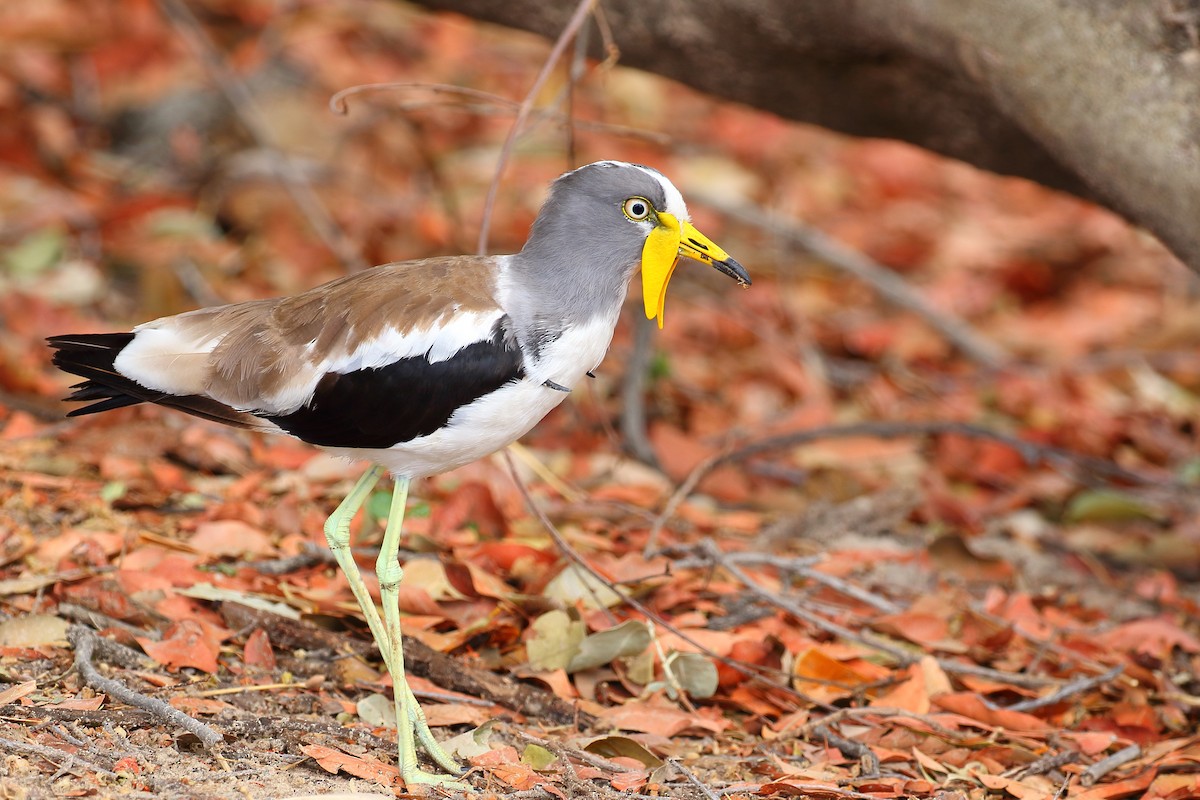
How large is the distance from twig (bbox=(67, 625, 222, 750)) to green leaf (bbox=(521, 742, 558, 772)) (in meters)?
0.76

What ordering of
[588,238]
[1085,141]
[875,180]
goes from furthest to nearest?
[875,180]
[1085,141]
[588,238]

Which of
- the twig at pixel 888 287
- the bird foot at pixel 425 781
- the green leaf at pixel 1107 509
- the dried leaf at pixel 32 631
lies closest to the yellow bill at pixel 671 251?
the bird foot at pixel 425 781

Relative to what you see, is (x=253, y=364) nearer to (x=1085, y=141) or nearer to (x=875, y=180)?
(x=1085, y=141)

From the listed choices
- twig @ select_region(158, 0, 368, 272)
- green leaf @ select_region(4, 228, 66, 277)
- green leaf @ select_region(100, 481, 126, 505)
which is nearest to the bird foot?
green leaf @ select_region(100, 481, 126, 505)

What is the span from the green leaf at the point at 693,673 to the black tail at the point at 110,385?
4.51 feet

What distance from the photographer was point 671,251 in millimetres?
3377

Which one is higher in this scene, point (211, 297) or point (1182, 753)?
point (211, 297)

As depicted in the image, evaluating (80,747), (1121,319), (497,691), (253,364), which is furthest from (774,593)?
(1121,319)

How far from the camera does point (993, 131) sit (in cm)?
502

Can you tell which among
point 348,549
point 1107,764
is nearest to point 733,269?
point 348,549

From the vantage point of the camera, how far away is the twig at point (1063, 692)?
3.96m

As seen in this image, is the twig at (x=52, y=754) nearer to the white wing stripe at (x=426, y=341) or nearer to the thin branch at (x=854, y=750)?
the white wing stripe at (x=426, y=341)

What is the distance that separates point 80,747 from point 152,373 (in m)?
0.93

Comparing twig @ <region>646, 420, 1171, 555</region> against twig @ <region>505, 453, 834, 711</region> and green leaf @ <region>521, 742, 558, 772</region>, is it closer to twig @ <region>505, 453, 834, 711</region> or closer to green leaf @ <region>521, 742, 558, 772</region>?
twig @ <region>505, 453, 834, 711</region>
